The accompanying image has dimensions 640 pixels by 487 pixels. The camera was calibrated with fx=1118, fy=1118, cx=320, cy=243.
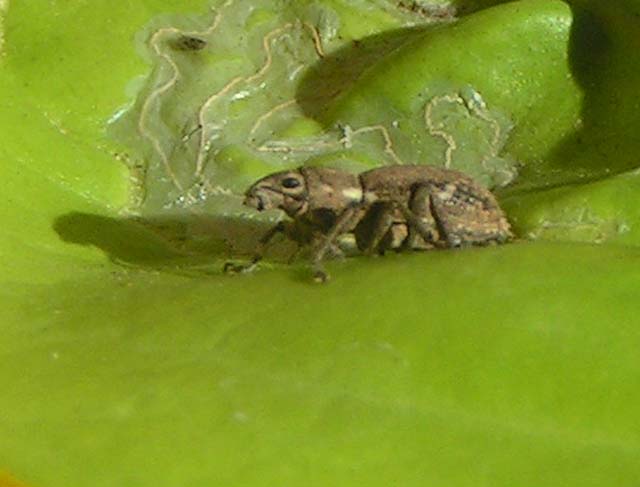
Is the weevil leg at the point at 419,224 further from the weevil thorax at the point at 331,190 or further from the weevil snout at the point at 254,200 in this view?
the weevil snout at the point at 254,200

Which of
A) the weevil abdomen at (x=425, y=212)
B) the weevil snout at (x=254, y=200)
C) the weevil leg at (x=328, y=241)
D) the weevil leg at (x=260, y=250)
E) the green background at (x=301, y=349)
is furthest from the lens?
the weevil snout at (x=254, y=200)

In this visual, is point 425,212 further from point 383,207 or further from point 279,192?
point 279,192

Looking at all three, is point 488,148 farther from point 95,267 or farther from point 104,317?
point 104,317

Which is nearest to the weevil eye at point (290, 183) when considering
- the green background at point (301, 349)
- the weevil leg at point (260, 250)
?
the weevil leg at point (260, 250)

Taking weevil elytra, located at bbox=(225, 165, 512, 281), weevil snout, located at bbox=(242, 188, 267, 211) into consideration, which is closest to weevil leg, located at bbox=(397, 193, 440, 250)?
weevil elytra, located at bbox=(225, 165, 512, 281)

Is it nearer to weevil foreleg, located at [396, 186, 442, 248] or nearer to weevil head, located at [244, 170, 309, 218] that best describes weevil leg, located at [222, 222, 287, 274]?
weevil head, located at [244, 170, 309, 218]

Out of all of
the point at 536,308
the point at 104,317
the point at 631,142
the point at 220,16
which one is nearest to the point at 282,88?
the point at 220,16

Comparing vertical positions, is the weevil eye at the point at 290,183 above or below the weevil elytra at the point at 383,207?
above
